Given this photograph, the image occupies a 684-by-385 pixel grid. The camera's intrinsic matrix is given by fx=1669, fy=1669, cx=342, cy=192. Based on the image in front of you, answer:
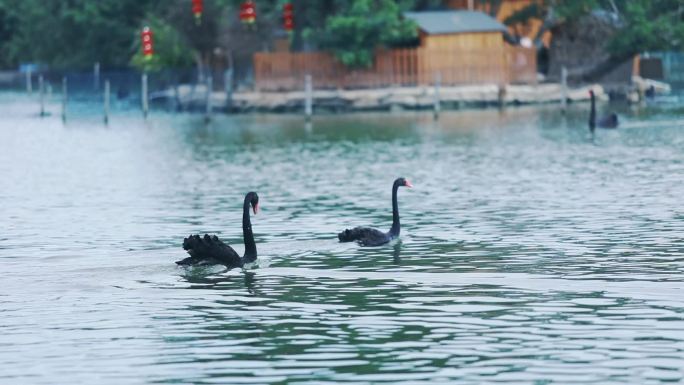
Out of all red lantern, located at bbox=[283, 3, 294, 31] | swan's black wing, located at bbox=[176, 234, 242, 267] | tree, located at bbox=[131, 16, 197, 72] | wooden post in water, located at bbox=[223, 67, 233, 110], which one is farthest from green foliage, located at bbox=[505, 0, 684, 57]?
swan's black wing, located at bbox=[176, 234, 242, 267]

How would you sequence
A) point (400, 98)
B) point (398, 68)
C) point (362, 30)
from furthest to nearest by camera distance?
point (398, 68) → point (400, 98) → point (362, 30)

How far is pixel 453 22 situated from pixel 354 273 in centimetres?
6074

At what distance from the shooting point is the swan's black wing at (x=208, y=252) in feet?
81.8

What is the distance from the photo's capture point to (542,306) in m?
21.6

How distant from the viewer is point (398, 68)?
277 ft

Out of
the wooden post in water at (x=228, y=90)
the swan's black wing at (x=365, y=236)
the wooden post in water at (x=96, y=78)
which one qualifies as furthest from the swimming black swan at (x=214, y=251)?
the wooden post in water at (x=96, y=78)

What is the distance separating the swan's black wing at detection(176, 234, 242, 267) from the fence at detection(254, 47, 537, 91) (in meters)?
59.2

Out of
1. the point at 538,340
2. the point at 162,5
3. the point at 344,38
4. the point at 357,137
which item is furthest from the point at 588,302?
the point at 162,5

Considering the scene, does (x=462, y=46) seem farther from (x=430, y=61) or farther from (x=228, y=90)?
(x=228, y=90)

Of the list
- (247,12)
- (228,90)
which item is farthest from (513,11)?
(228,90)

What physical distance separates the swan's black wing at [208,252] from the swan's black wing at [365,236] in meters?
Answer: 3.40

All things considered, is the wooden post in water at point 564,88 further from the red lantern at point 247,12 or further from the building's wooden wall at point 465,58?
the red lantern at point 247,12

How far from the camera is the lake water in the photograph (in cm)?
1834

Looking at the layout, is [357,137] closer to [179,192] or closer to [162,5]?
[179,192]
